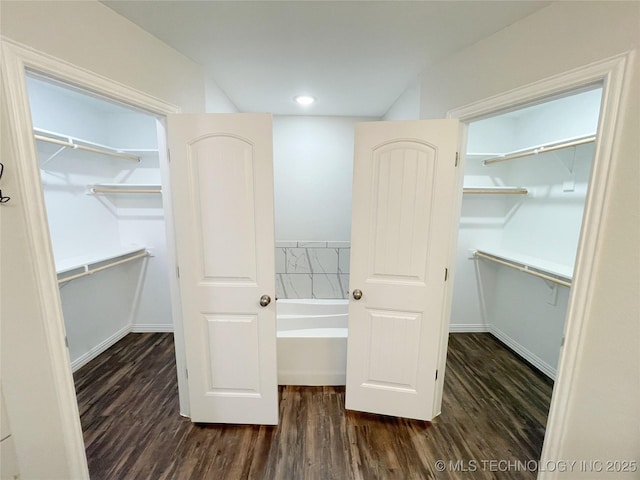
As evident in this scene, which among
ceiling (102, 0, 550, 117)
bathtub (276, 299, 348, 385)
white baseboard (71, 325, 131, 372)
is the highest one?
ceiling (102, 0, 550, 117)

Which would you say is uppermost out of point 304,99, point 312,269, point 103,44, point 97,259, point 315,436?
point 304,99

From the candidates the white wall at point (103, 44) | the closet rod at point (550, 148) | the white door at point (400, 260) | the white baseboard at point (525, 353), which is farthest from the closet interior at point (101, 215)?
the white baseboard at point (525, 353)

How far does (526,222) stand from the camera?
2674mm

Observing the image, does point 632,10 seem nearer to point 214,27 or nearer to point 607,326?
point 607,326

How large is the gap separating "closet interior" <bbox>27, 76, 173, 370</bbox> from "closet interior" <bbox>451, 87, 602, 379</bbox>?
3345 millimetres

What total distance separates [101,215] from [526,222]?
4.29 meters

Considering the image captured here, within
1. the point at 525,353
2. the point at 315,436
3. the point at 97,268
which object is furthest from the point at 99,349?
the point at 525,353

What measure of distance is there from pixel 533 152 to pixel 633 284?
166 cm

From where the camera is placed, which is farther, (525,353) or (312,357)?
(525,353)

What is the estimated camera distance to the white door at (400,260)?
1574 millimetres

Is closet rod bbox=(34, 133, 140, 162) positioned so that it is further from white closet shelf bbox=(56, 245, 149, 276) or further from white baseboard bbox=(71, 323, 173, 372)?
white baseboard bbox=(71, 323, 173, 372)

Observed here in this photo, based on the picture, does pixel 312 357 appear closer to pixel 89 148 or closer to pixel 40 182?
pixel 40 182

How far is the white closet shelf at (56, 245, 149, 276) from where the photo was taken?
204 cm

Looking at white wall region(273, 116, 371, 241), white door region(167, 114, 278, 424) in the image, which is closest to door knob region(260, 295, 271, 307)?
white door region(167, 114, 278, 424)
